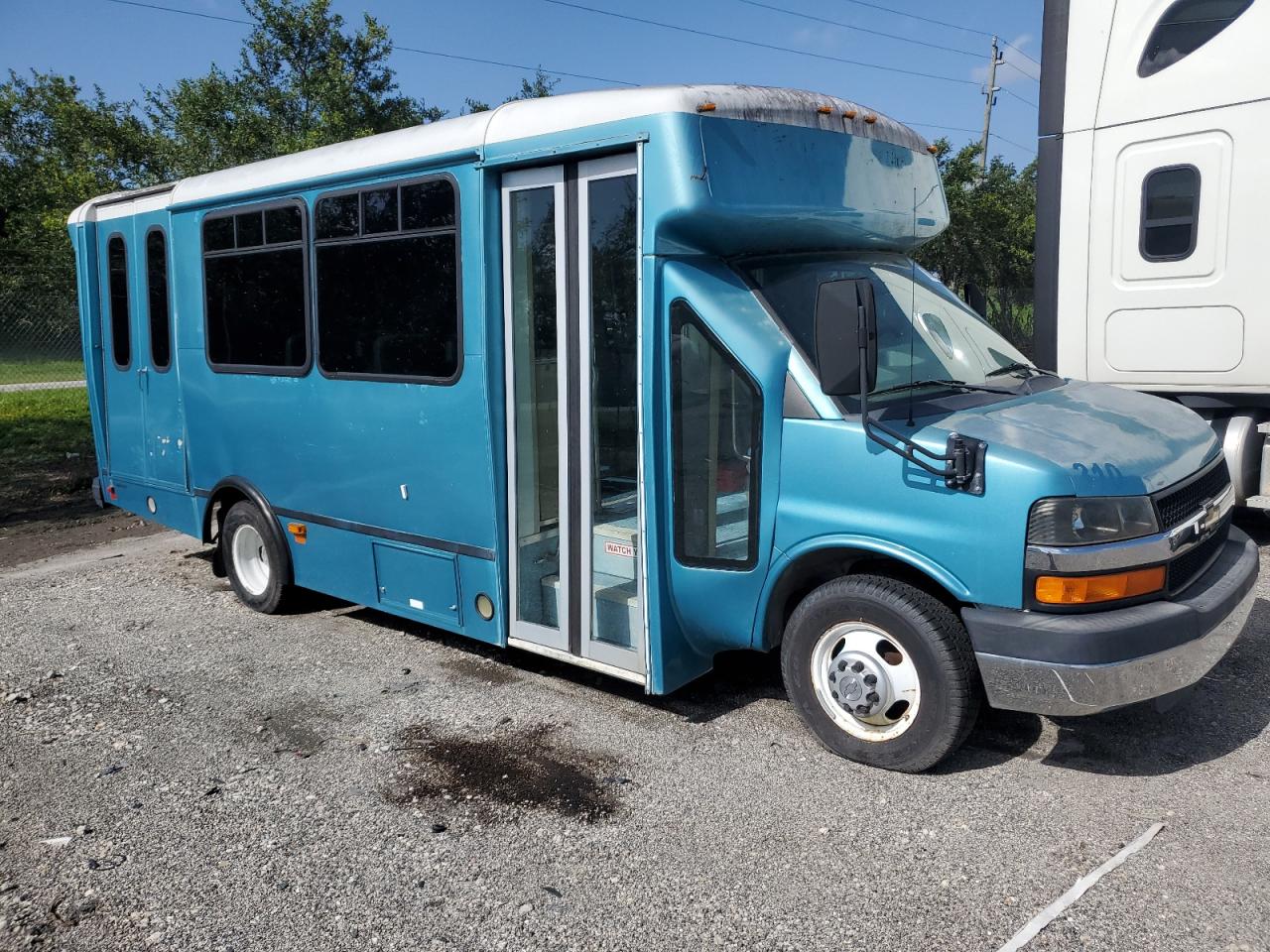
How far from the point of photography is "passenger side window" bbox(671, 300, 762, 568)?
4.25 meters

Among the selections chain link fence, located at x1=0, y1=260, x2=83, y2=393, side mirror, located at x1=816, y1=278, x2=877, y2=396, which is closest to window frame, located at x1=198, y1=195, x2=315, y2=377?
side mirror, located at x1=816, y1=278, x2=877, y2=396

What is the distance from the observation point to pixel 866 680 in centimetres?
407

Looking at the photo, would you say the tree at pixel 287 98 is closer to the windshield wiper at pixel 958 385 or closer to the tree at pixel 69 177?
the tree at pixel 69 177

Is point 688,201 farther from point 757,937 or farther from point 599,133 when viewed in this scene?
point 757,937

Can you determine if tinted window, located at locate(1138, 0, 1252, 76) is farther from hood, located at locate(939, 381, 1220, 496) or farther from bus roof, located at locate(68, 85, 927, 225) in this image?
hood, located at locate(939, 381, 1220, 496)

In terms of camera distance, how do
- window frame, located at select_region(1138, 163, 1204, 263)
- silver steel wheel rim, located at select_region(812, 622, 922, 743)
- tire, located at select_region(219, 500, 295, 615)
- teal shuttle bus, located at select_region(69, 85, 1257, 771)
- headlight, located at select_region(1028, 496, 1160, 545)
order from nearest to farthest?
headlight, located at select_region(1028, 496, 1160, 545) < teal shuttle bus, located at select_region(69, 85, 1257, 771) < silver steel wheel rim, located at select_region(812, 622, 922, 743) < tire, located at select_region(219, 500, 295, 615) < window frame, located at select_region(1138, 163, 1204, 263)

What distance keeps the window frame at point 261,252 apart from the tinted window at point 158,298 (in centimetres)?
52

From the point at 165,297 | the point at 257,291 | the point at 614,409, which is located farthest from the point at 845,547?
the point at 165,297

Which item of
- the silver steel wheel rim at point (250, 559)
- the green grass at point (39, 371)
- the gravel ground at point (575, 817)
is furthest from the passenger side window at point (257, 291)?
the green grass at point (39, 371)

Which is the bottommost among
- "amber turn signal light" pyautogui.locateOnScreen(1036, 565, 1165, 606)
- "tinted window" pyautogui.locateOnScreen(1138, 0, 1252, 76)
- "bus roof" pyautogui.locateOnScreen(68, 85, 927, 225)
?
"amber turn signal light" pyautogui.locateOnScreen(1036, 565, 1165, 606)

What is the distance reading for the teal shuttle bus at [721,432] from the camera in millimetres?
3730

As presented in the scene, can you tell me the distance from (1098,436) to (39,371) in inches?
758

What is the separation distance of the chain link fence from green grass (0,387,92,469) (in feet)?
2.05

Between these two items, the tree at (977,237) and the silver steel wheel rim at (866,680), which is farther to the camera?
the tree at (977,237)
